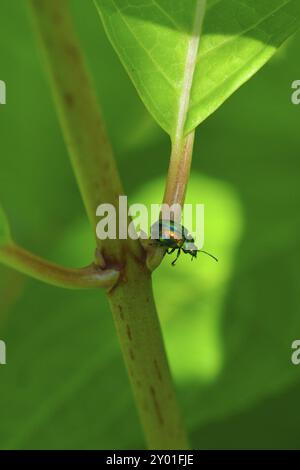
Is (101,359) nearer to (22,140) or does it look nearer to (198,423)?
(198,423)

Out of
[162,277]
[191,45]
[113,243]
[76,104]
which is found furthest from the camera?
[162,277]

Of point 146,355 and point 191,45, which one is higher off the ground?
point 191,45

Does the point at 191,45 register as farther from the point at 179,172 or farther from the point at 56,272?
the point at 56,272

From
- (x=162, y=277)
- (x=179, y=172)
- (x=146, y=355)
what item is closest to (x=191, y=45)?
(x=179, y=172)

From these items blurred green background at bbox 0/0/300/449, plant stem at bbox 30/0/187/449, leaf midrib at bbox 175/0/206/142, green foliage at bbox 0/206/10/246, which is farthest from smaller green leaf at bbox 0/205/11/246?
blurred green background at bbox 0/0/300/449

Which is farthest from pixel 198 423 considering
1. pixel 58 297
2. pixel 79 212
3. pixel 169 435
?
pixel 169 435
